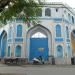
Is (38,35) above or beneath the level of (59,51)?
above

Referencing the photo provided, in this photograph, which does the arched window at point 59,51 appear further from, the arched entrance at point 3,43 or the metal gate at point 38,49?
the arched entrance at point 3,43

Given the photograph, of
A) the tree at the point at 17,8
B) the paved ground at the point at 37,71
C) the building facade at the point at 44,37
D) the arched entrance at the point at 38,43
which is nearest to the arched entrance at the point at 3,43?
the building facade at the point at 44,37

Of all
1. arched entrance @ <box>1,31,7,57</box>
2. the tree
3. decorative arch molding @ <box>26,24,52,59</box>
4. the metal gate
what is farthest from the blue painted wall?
the tree

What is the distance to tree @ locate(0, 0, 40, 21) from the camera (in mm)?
14883

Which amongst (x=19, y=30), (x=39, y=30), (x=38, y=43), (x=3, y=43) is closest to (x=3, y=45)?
(x=3, y=43)

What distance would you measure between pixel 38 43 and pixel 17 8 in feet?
92.7

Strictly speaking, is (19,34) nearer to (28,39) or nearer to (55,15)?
(28,39)

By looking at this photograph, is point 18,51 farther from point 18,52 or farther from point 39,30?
point 39,30

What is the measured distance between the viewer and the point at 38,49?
43375 mm

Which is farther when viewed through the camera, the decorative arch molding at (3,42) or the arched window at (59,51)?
the decorative arch molding at (3,42)

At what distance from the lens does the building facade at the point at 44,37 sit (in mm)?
43031

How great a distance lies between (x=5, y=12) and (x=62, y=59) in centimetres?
2721

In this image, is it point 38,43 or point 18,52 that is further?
point 38,43

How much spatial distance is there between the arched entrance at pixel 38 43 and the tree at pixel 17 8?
26.7 m
